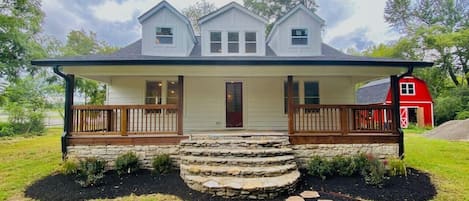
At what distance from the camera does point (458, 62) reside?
2322 cm

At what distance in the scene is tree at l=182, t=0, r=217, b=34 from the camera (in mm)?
19328

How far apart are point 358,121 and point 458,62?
24039 mm

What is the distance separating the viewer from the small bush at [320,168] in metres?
6.02

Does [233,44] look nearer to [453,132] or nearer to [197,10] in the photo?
[197,10]

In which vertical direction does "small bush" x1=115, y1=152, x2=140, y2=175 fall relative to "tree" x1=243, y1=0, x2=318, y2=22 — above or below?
below

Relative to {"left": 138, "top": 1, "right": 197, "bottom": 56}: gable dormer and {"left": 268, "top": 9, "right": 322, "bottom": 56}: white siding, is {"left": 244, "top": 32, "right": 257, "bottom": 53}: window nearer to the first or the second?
{"left": 268, "top": 9, "right": 322, "bottom": 56}: white siding

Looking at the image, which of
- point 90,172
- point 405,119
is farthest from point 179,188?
point 405,119

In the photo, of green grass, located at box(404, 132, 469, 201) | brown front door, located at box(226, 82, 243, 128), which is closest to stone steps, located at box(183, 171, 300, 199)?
green grass, located at box(404, 132, 469, 201)

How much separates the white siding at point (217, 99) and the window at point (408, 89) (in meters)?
14.5

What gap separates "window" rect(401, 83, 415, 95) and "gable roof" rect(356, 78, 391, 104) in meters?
1.04

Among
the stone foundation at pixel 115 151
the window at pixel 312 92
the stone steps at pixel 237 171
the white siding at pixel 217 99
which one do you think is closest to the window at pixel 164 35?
the white siding at pixel 217 99

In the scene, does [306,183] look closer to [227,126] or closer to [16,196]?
[227,126]

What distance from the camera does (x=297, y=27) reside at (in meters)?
9.25

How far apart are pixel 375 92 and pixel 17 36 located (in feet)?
81.6
